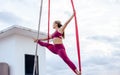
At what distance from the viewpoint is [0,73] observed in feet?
26.2

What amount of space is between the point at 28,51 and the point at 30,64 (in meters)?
0.33

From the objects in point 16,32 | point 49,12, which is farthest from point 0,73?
point 49,12

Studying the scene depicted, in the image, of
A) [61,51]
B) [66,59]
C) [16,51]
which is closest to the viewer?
[66,59]

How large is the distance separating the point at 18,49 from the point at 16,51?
0.26ft

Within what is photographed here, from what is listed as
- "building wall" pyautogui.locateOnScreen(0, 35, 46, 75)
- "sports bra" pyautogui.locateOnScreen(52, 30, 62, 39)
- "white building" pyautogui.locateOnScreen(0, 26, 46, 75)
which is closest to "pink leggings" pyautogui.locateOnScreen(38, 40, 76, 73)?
"sports bra" pyautogui.locateOnScreen(52, 30, 62, 39)

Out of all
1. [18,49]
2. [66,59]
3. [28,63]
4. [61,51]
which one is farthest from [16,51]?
[66,59]

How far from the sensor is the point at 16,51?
823 centimetres

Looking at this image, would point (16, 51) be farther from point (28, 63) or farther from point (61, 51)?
point (61, 51)

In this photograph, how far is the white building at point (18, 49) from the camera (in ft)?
26.8

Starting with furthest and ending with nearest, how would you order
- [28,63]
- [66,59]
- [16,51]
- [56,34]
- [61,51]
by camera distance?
[28,63]
[16,51]
[56,34]
[61,51]
[66,59]

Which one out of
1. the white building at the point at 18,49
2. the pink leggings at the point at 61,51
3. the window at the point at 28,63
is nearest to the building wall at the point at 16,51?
the white building at the point at 18,49

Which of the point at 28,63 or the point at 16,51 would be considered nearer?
the point at 16,51

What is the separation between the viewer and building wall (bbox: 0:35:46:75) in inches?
323

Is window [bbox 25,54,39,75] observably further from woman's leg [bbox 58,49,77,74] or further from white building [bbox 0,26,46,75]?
woman's leg [bbox 58,49,77,74]
